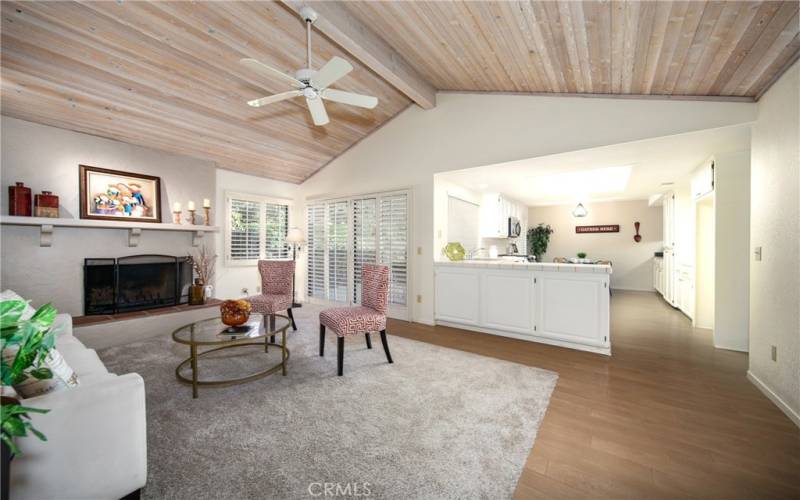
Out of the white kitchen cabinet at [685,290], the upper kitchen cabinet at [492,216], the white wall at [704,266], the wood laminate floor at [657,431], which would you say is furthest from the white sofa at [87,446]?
the white kitchen cabinet at [685,290]

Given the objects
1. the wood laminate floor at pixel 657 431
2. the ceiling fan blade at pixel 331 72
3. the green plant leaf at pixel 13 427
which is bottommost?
the wood laminate floor at pixel 657 431

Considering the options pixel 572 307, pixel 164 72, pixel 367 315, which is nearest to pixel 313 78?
pixel 164 72

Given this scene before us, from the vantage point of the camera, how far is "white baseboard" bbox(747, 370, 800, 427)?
206cm

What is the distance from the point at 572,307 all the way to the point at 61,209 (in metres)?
6.20

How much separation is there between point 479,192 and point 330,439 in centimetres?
516

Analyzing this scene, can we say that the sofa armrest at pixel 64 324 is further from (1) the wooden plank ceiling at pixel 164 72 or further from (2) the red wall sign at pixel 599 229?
(2) the red wall sign at pixel 599 229

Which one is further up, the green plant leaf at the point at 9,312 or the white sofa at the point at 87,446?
the green plant leaf at the point at 9,312

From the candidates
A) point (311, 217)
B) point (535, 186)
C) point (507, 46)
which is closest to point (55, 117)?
point (311, 217)

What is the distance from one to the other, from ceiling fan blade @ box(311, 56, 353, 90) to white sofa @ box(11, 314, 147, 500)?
7.15 feet

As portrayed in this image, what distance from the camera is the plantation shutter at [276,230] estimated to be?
614cm

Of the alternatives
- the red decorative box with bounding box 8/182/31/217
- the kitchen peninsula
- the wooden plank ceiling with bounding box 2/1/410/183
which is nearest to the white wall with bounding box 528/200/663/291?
A: the kitchen peninsula

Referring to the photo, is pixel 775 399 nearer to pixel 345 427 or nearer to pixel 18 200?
pixel 345 427

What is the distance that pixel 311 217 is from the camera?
20.7 feet

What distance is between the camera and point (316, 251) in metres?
6.18
